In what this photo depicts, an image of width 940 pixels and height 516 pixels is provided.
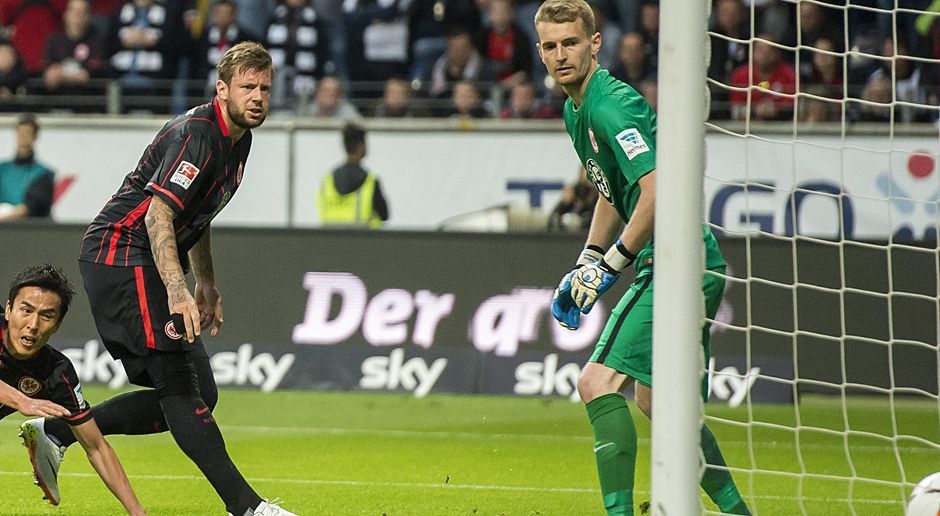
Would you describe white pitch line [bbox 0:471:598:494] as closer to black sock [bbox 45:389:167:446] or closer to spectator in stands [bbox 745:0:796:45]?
black sock [bbox 45:389:167:446]

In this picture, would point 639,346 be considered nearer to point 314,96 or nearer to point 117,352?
point 117,352

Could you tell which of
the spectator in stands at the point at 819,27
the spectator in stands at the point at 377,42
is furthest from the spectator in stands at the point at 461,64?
the spectator in stands at the point at 819,27

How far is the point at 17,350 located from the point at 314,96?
8.67m

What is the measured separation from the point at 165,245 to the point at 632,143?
70.6 inches

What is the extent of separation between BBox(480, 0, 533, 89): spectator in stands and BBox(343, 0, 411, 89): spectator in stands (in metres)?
0.91

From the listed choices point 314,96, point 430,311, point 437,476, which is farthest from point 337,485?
point 314,96

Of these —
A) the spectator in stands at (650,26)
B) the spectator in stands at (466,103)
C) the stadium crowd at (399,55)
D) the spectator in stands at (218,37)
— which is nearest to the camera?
the stadium crowd at (399,55)

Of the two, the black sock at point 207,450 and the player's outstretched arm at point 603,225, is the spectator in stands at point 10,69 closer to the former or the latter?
the black sock at point 207,450

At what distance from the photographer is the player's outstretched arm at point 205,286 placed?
5.92 meters

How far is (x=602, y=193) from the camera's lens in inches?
212

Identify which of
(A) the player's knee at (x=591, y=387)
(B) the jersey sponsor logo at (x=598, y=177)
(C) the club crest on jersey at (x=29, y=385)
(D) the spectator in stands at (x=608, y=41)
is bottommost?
(C) the club crest on jersey at (x=29, y=385)

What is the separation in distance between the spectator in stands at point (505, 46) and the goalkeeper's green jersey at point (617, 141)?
8.98 m

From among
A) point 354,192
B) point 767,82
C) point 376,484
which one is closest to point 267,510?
point 376,484

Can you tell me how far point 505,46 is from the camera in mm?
14422
